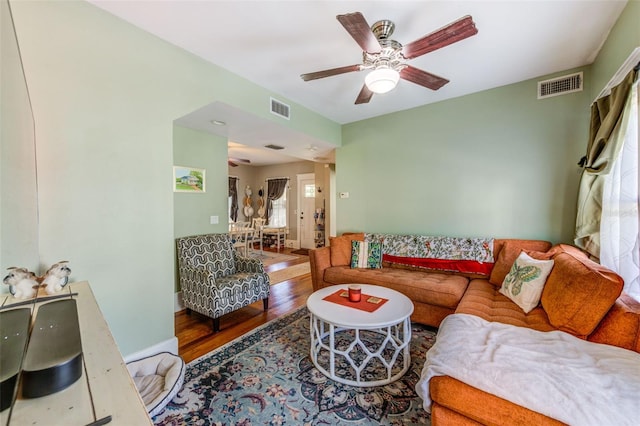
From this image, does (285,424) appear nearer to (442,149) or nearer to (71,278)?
(71,278)

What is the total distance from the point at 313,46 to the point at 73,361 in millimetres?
2436

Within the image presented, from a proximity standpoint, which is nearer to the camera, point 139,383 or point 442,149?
point 139,383

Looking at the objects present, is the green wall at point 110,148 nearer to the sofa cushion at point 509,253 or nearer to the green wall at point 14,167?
the green wall at point 14,167

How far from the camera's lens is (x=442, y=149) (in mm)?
3414

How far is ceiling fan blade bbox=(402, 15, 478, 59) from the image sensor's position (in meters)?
1.40

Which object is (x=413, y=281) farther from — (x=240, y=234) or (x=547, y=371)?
(x=240, y=234)

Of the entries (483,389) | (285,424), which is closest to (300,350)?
(285,424)

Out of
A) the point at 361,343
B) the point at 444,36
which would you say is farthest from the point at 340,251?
the point at 444,36

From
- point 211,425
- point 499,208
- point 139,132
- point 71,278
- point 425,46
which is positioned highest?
point 425,46

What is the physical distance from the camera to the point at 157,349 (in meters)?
2.09

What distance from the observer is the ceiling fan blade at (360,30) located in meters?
1.38

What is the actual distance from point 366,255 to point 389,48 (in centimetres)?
234

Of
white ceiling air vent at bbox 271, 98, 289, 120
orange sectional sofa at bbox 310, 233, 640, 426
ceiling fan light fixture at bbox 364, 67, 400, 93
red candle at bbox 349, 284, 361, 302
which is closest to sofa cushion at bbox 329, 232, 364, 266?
orange sectional sofa at bbox 310, 233, 640, 426

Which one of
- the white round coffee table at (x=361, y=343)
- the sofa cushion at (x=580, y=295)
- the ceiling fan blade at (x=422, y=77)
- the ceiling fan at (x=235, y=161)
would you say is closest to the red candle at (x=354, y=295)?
the white round coffee table at (x=361, y=343)
